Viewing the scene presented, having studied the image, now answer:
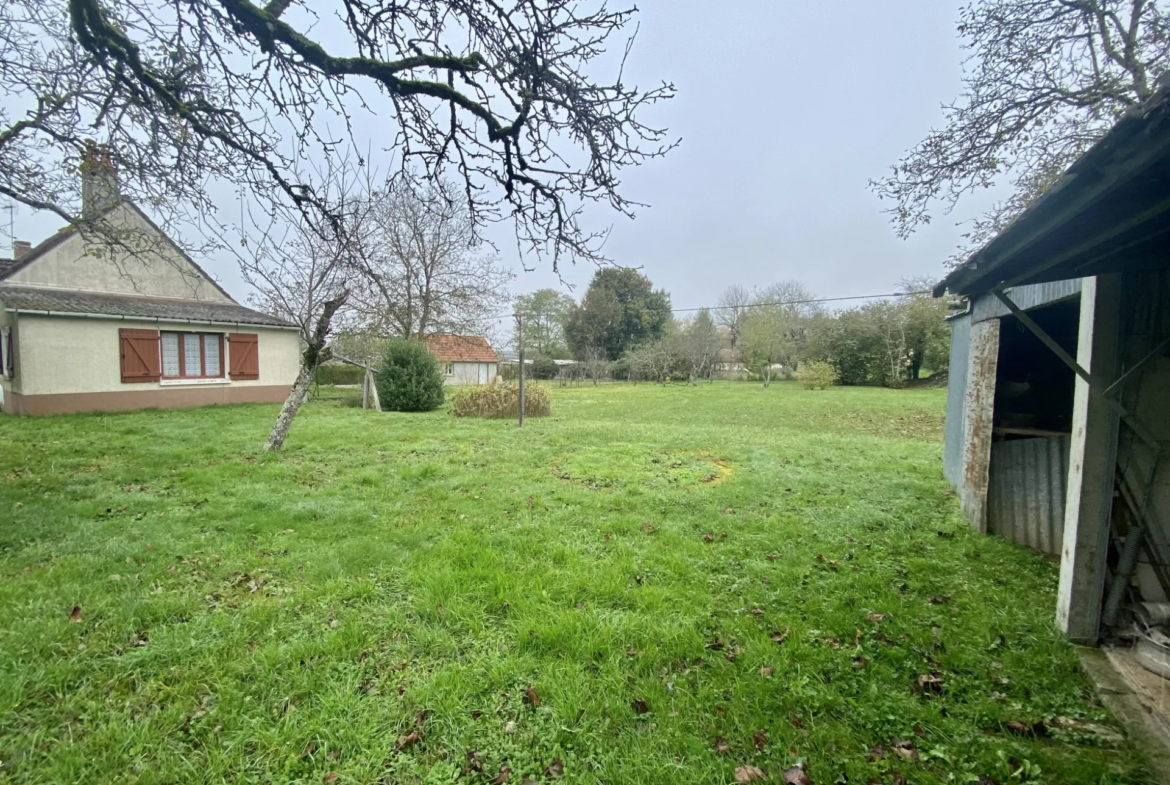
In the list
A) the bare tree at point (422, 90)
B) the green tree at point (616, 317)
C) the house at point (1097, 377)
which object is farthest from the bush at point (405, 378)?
the green tree at point (616, 317)

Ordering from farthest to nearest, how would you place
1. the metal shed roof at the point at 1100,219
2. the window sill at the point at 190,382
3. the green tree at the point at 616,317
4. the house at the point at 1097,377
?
the green tree at the point at 616,317, the window sill at the point at 190,382, the house at the point at 1097,377, the metal shed roof at the point at 1100,219

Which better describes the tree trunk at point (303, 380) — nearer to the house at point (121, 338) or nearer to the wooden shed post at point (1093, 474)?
the house at point (121, 338)

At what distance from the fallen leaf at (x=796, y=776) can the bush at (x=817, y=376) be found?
2502cm

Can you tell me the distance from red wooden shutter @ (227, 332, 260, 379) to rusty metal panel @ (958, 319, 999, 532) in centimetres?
1782

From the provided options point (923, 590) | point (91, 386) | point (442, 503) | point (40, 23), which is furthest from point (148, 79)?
point (91, 386)

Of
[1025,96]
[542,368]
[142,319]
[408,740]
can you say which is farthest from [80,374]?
[542,368]

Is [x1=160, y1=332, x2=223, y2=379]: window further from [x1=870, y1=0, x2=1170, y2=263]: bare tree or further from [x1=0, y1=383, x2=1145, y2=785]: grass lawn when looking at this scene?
[x1=870, y1=0, x2=1170, y2=263]: bare tree

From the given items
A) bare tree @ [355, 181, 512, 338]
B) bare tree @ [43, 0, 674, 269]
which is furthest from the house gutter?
bare tree @ [43, 0, 674, 269]

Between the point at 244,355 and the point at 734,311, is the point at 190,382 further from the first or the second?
the point at 734,311

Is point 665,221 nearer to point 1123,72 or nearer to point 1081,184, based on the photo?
point 1123,72

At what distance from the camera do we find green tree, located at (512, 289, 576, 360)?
1502 inches

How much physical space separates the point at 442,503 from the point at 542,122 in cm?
390

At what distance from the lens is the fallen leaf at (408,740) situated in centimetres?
193

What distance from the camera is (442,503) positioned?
515cm
